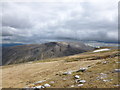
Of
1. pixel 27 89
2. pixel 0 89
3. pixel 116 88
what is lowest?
pixel 0 89

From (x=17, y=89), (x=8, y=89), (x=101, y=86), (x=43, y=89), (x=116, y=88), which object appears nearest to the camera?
(x=116, y=88)

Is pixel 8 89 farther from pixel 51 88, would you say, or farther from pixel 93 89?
pixel 93 89

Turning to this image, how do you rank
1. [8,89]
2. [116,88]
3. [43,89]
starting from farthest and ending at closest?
[8,89] → [43,89] → [116,88]

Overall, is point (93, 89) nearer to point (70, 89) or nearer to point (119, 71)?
point (70, 89)

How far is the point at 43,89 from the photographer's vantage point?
66.3 feet

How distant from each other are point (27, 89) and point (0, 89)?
8068 mm

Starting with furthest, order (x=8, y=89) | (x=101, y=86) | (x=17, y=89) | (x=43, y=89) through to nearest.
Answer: (x=8, y=89), (x=17, y=89), (x=43, y=89), (x=101, y=86)

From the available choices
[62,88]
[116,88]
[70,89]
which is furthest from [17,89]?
[116,88]

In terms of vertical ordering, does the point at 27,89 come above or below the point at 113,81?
below

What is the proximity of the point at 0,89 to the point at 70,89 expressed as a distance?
15.2 meters

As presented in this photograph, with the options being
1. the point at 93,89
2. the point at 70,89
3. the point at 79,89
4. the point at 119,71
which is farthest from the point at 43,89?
the point at 119,71

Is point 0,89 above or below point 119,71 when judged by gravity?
below

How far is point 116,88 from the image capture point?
1761cm

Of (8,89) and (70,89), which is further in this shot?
(8,89)
